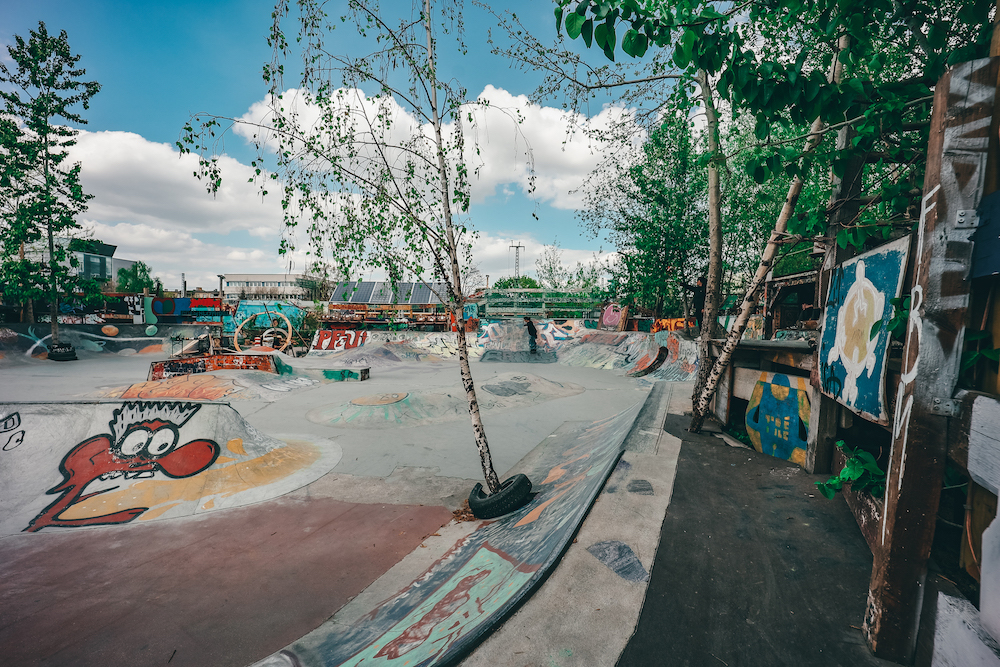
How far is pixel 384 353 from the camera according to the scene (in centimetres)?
2531

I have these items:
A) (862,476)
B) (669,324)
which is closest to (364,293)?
(669,324)

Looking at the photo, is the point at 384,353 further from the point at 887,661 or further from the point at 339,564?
the point at 887,661

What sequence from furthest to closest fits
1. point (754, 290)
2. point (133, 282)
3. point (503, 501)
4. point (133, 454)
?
point (133, 282), point (133, 454), point (503, 501), point (754, 290)

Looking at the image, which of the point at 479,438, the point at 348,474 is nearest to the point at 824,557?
the point at 479,438

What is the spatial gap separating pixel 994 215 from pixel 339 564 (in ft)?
21.3

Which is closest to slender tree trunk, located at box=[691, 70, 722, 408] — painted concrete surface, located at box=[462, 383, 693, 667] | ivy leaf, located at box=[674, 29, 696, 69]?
painted concrete surface, located at box=[462, 383, 693, 667]

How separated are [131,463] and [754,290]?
10.9m

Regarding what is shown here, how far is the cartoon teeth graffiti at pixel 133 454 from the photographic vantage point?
6.80 metres

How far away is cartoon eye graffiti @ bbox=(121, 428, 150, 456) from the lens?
24.6ft

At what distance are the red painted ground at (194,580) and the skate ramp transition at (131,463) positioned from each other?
519 millimetres

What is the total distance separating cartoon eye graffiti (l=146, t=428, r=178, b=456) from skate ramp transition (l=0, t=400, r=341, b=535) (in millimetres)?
16

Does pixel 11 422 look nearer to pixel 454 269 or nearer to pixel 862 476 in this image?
pixel 454 269

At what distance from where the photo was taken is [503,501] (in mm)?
5938

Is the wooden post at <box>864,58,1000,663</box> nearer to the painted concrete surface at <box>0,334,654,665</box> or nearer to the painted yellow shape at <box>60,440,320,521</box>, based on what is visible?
the painted concrete surface at <box>0,334,654,665</box>
